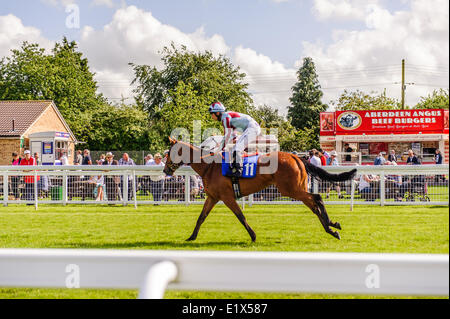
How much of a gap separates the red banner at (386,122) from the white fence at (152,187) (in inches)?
544

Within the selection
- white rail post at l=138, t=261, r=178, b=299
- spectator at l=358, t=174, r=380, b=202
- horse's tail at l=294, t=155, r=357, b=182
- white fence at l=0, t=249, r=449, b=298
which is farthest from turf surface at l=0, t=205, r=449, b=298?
white rail post at l=138, t=261, r=178, b=299

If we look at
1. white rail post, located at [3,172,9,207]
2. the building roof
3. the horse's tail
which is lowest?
white rail post, located at [3,172,9,207]

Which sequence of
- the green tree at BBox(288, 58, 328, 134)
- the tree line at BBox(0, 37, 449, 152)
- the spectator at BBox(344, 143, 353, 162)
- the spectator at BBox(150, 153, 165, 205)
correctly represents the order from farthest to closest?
the green tree at BBox(288, 58, 328, 134) < the spectator at BBox(344, 143, 353, 162) < the spectator at BBox(150, 153, 165, 205) < the tree line at BBox(0, 37, 449, 152)

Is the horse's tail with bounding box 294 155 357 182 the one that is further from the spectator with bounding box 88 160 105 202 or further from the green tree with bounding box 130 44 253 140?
the green tree with bounding box 130 44 253 140

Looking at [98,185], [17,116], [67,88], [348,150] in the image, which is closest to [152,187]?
[98,185]

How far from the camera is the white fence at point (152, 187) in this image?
1094 centimetres

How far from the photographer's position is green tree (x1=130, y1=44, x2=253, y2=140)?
931 inches

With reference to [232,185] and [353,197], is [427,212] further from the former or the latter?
[232,185]

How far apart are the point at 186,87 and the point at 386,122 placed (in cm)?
1005

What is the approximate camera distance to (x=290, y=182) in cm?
666

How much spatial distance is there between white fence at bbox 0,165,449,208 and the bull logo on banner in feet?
45.5
